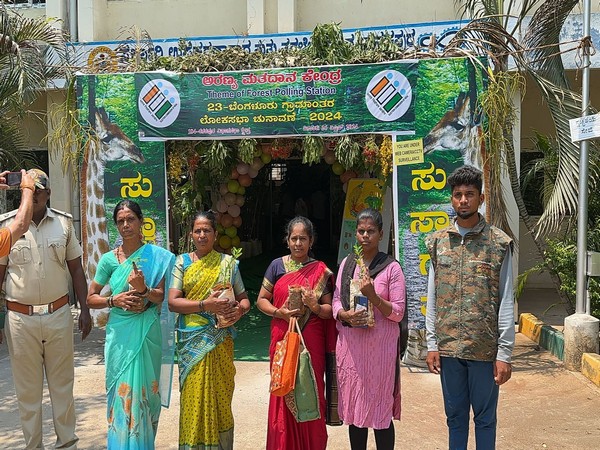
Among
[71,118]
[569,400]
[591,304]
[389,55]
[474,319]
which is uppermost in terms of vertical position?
[389,55]

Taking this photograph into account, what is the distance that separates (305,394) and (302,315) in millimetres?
438

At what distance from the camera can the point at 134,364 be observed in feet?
11.4

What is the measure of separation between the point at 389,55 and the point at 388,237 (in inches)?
89.9

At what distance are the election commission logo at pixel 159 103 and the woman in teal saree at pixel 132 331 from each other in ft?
10.1

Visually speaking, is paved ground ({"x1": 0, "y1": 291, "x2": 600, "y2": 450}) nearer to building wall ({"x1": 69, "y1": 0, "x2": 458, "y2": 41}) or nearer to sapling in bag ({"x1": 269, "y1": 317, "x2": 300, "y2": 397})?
sapling in bag ({"x1": 269, "y1": 317, "x2": 300, "y2": 397})

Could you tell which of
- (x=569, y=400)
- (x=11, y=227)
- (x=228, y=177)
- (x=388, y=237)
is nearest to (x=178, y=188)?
(x=228, y=177)

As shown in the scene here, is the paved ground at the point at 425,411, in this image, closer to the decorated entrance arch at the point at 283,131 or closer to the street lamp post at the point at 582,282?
the street lamp post at the point at 582,282

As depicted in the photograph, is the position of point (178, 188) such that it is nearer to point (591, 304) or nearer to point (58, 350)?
point (58, 350)

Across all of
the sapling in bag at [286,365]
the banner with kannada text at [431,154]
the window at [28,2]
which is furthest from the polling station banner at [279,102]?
the window at [28,2]

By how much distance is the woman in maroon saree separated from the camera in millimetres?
3453

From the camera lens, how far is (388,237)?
747 cm

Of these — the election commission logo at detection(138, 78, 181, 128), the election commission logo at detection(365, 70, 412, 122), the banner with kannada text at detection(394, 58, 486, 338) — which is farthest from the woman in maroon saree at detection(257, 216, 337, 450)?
the election commission logo at detection(138, 78, 181, 128)

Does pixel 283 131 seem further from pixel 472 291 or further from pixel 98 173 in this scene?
pixel 472 291

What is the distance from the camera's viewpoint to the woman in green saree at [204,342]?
11.3 feet
